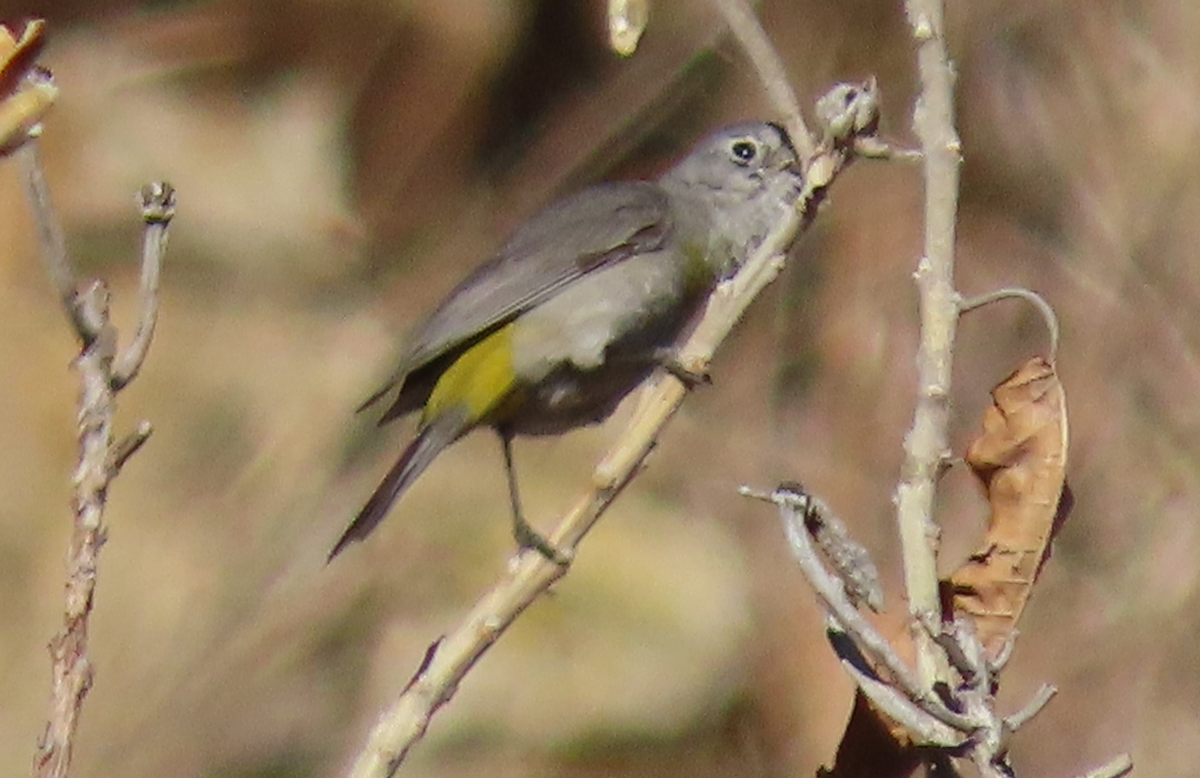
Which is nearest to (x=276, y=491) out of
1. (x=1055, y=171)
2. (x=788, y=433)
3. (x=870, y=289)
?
(x=788, y=433)

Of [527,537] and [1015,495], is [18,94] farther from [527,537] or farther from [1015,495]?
[527,537]

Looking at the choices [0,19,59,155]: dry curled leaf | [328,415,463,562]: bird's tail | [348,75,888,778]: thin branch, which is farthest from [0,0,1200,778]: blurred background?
[0,19,59,155]: dry curled leaf

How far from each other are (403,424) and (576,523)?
224 cm

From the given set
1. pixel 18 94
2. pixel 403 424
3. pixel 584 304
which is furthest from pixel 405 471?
pixel 18 94

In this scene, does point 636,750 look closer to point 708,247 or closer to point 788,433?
point 788,433

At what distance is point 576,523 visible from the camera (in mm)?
1621

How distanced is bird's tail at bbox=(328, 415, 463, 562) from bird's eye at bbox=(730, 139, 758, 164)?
0.67 meters

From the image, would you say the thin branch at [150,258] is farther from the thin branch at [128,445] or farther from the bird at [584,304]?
the bird at [584,304]

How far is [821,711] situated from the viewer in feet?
11.3

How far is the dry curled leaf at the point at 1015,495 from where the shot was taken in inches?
49.3

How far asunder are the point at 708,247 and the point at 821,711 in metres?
1.21

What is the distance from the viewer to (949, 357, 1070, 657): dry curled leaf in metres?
1.25

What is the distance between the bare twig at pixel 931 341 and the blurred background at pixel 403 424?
192 centimetres

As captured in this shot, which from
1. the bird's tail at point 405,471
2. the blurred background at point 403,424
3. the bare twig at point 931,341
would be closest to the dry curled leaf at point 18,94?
the bare twig at point 931,341
